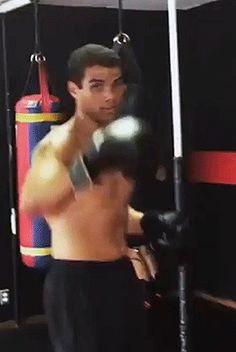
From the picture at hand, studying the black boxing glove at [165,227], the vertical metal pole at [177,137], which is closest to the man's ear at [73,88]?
the vertical metal pole at [177,137]

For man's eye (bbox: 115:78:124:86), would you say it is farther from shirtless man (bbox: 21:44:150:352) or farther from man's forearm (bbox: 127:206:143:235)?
man's forearm (bbox: 127:206:143:235)

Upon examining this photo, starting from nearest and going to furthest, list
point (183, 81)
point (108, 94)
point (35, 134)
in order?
point (108, 94) < point (35, 134) < point (183, 81)

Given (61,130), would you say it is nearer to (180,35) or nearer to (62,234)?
(62,234)

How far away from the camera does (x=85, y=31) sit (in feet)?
8.95

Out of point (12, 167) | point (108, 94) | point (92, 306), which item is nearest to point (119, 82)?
point (108, 94)

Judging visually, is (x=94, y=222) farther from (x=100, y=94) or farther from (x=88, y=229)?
(x=100, y=94)

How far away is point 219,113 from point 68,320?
1.25 meters

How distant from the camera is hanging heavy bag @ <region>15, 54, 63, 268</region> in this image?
2.15 metres

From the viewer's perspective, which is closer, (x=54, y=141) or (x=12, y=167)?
(x=54, y=141)

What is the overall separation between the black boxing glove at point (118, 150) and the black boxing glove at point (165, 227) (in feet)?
0.50

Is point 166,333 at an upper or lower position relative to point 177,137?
lower

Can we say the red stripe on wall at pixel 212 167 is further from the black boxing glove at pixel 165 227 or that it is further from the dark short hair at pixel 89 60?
the dark short hair at pixel 89 60

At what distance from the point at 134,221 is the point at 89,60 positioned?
16.7 inches

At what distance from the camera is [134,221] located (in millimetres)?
1979
